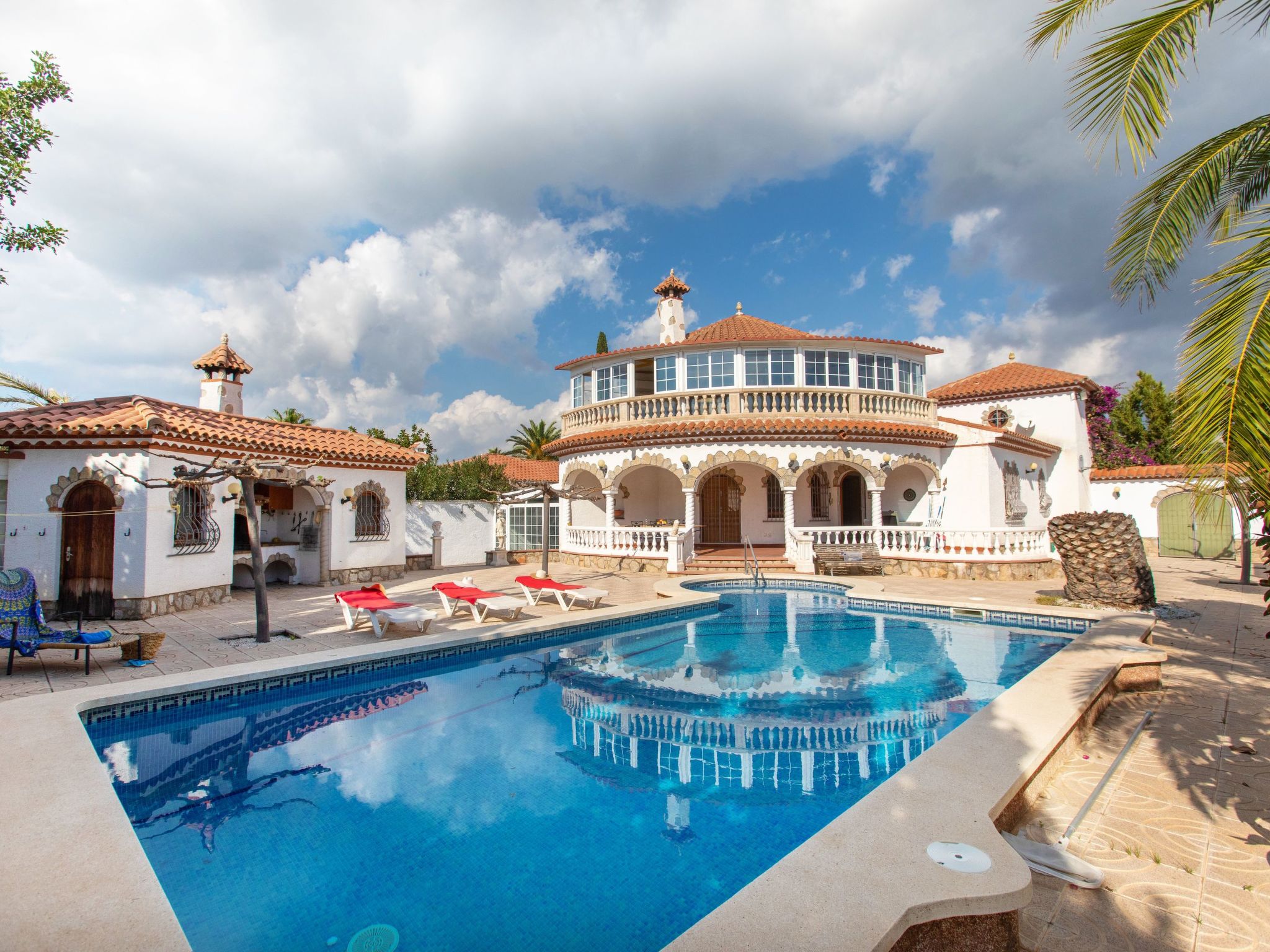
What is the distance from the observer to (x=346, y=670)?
8.88 metres

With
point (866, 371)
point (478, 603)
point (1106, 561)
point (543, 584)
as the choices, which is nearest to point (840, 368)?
point (866, 371)

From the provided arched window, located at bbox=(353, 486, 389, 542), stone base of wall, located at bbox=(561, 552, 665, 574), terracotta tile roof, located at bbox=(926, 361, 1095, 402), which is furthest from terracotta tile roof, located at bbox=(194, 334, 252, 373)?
terracotta tile roof, located at bbox=(926, 361, 1095, 402)

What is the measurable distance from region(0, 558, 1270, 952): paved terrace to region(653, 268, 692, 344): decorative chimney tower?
1560 centimetres

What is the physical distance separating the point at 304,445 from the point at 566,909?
51.8 feet

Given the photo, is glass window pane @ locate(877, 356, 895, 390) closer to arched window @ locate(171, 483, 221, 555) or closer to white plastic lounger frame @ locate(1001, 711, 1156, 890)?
white plastic lounger frame @ locate(1001, 711, 1156, 890)

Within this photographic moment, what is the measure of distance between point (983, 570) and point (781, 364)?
29.8ft

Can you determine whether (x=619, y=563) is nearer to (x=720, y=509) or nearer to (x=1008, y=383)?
(x=720, y=509)

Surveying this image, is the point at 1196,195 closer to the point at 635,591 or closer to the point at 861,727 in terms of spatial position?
the point at 861,727

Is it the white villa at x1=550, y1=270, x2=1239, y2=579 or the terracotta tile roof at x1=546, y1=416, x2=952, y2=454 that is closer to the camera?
the white villa at x1=550, y1=270, x2=1239, y2=579

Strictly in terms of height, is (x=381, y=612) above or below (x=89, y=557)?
below

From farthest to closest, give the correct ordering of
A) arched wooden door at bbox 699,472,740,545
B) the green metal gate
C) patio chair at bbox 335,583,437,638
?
1. arched wooden door at bbox 699,472,740,545
2. the green metal gate
3. patio chair at bbox 335,583,437,638

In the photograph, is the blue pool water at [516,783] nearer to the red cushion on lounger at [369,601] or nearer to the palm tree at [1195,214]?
the red cushion on lounger at [369,601]

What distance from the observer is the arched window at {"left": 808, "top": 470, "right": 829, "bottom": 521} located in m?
23.7

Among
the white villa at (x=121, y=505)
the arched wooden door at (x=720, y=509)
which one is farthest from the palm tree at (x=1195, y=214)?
the arched wooden door at (x=720, y=509)
